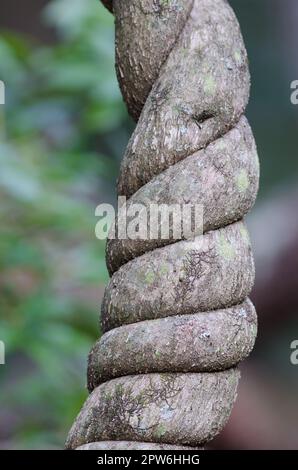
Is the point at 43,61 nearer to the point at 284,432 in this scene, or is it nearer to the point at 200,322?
the point at 200,322

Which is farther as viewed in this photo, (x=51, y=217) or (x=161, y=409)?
(x=51, y=217)

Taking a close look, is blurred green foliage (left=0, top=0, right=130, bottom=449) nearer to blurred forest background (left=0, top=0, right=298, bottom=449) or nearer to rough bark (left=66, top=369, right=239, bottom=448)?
blurred forest background (left=0, top=0, right=298, bottom=449)

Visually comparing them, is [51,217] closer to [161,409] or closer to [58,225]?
[58,225]

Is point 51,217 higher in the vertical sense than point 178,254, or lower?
higher

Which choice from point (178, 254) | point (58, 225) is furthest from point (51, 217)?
point (178, 254)

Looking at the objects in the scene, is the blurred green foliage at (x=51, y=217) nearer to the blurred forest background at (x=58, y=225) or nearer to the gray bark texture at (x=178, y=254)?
the blurred forest background at (x=58, y=225)

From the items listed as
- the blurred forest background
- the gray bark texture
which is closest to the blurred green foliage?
the blurred forest background

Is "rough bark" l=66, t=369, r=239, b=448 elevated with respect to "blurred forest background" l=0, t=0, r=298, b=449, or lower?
lower
